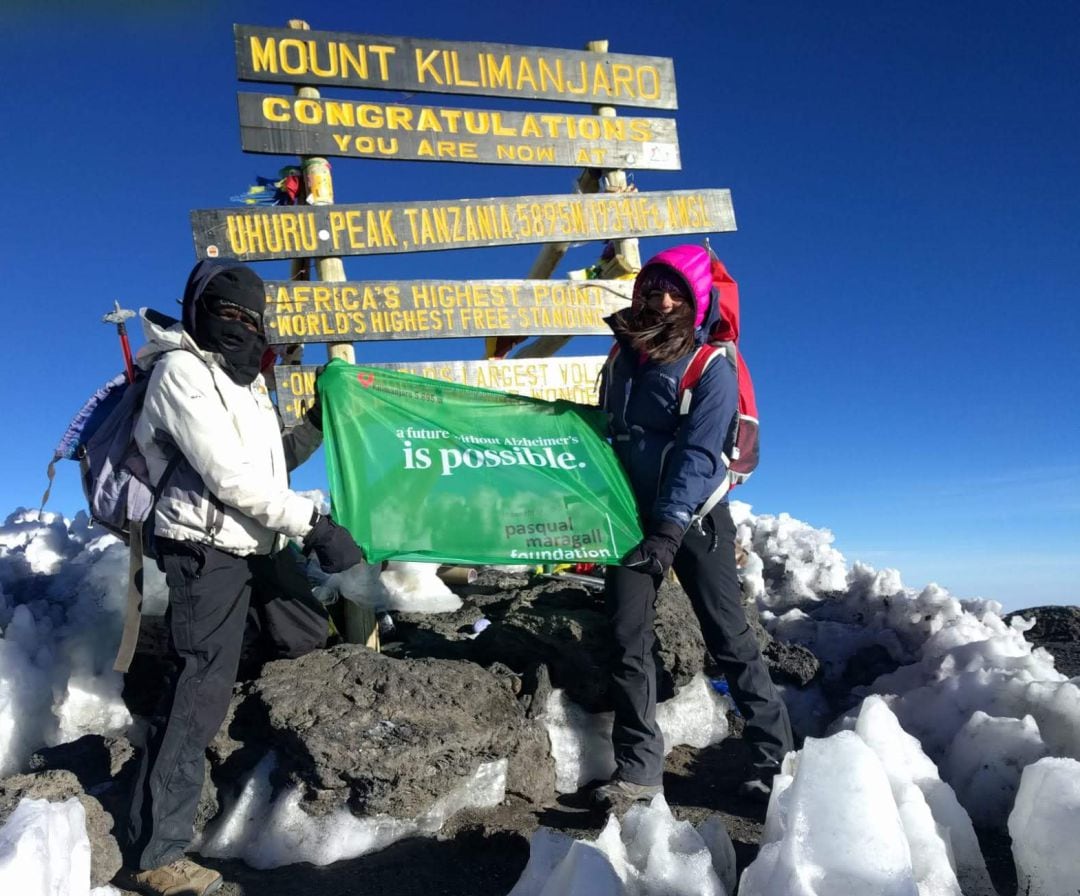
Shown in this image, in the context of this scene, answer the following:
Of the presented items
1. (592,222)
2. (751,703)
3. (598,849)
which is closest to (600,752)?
(751,703)

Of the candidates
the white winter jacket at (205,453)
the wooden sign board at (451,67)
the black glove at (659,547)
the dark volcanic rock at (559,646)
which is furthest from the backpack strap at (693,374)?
the wooden sign board at (451,67)

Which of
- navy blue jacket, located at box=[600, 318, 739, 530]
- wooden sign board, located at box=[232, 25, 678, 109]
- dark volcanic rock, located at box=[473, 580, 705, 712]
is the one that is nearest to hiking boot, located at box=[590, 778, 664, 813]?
dark volcanic rock, located at box=[473, 580, 705, 712]

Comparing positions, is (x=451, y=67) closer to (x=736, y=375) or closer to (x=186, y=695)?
(x=736, y=375)

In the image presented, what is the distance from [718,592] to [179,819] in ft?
9.83

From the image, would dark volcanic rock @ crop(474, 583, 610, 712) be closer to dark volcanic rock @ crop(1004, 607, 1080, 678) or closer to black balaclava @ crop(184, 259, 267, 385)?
black balaclava @ crop(184, 259, 267, 385)

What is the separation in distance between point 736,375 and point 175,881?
383 centimetres

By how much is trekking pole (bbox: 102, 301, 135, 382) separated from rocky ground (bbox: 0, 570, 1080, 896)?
168 cm

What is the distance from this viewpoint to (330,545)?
13.4 feet

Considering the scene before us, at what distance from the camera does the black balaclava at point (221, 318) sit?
3971 mm

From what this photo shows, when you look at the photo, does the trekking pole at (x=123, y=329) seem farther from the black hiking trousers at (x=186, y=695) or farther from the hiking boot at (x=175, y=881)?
the hiking boot at (x=175, y=881)

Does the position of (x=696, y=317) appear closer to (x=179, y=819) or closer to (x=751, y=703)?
(x=751, y=703)

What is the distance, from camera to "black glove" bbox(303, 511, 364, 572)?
406cm

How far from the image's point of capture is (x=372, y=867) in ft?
12.5

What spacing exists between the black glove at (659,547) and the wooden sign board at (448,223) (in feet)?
10.5
